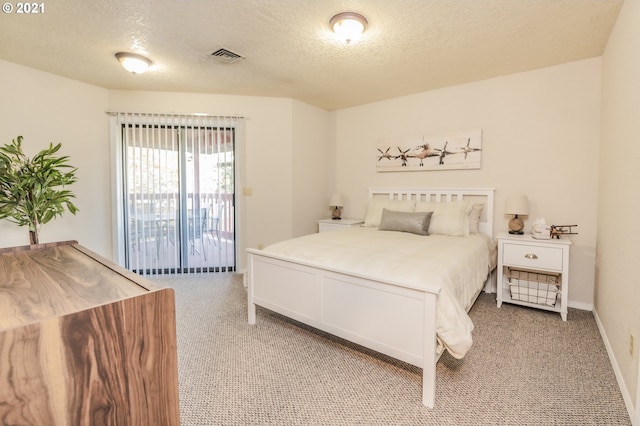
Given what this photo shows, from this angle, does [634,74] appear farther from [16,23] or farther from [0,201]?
[0,201]

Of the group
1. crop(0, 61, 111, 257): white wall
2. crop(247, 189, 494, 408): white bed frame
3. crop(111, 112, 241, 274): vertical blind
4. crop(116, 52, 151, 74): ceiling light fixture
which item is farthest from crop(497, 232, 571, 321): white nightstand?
crop(0, 61, 111, 257): white wall

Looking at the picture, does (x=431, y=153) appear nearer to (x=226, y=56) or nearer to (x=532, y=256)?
(x=532, y=256)

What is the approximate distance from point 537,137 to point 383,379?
2833mm

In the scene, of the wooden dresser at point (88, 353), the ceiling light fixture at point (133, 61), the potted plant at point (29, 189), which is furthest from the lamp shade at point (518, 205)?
the potted plant at point (29, 189)

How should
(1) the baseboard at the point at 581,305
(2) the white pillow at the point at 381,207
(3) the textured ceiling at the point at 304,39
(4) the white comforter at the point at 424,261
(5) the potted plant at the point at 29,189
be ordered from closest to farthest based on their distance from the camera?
(4) the white comforter at the point at 424,261 < (3) the textured ceiling at the point at 304,39 < (5) the potted plant at the point at 29,189 < (1) the baseboard at the point at 581,305 < (2) the white pillow at the point at 381,207

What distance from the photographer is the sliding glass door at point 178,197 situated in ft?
12.7

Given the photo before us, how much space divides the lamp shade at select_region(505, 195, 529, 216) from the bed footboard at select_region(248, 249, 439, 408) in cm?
196

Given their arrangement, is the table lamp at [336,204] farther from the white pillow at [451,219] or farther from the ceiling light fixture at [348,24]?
the ceiling light fixture at [348,24]

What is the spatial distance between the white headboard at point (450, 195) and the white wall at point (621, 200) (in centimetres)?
93

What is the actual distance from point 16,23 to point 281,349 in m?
3.14

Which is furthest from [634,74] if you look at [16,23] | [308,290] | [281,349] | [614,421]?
[16,23]

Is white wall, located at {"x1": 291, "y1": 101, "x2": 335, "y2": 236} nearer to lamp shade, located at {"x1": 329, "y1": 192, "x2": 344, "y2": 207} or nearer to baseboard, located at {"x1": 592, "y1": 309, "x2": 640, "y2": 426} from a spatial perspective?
lamp shade, located at {"x1": 329, "y1": 192, "x2": 344, "y2": 207}

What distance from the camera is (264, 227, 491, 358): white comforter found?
166cm

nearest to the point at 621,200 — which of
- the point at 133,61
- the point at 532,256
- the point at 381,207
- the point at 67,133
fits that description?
the point at 532,256
